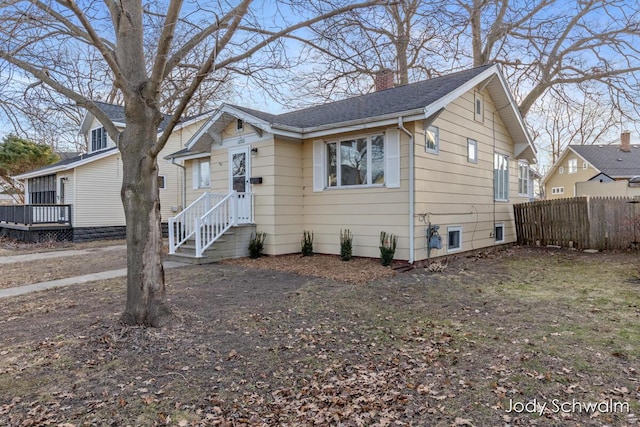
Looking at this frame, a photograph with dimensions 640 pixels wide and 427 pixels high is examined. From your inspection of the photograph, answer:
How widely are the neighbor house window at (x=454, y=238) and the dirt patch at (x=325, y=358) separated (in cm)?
334

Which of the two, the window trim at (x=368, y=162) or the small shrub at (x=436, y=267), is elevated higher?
the window trim at (x=368, y=162)

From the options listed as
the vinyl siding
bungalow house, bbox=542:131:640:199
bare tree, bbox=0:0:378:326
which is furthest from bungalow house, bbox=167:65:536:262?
the vinyl siding

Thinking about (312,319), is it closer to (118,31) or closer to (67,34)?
(118,31)

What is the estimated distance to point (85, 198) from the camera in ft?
52.1

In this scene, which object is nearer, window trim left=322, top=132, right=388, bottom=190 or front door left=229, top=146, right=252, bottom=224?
window trim left=322, top=132, right=388, bottom=190

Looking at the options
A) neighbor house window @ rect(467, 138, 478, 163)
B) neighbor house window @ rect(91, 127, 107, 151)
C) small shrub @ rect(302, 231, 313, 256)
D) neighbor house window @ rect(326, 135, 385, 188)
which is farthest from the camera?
neighbor house window @ rect(91, 127, 107, 151)

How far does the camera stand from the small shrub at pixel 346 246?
9.20 metres

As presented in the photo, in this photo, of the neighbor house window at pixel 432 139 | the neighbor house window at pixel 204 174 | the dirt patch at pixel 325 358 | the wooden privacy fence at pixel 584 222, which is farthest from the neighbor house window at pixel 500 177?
the neighbor house window at pixel 204 174

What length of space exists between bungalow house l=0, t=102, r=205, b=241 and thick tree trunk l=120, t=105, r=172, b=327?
10.9 m

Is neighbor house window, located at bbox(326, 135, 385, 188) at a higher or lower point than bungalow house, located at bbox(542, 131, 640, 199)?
lower

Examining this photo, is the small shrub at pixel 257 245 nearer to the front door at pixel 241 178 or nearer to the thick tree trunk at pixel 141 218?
the front door at pixel 241 178

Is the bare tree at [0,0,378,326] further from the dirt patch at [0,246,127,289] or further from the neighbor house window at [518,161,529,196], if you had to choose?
the neighbor house window at [518,161,529,196]

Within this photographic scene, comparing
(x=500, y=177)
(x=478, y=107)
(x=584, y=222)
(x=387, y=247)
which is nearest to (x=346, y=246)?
(x=387, y=247)

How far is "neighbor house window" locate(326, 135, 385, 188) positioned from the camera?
9.05m
